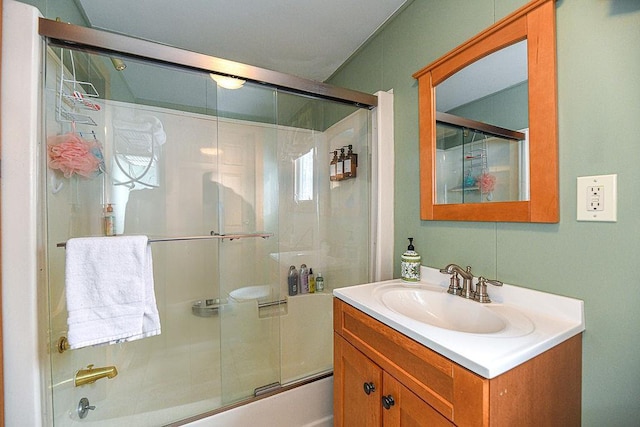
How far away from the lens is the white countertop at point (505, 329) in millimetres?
578

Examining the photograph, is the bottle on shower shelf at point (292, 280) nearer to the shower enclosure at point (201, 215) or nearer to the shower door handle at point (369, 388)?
the shower enclosure at point (201, 215)

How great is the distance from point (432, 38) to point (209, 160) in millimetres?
1630

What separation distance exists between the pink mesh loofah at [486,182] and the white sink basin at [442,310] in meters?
0.45

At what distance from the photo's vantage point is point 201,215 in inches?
76.7

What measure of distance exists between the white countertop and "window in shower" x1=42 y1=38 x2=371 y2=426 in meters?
0.83

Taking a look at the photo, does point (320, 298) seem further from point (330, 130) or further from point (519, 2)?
point (519, 2)

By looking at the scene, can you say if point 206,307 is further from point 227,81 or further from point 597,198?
point 597,198

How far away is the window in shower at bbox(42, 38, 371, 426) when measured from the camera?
1370 millimetres

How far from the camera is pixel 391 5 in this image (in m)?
1.46

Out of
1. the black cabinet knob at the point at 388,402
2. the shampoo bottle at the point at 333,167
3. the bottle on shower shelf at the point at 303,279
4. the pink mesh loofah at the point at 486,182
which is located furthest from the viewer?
the bottle on shower shelf at the point at 303,279

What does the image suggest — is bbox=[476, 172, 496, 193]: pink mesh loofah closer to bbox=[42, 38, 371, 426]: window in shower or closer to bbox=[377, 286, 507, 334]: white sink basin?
bbox=[377, 286, 507, 334]: white sink basin

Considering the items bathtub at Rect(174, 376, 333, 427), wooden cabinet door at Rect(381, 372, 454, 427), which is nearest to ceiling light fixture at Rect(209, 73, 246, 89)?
wooden cabinet door at Rect(381, 372, 454, 427)

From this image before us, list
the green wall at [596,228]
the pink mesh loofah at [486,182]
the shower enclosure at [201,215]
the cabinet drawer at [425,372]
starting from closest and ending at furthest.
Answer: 1. the cabinet drawer at [425,372]
2. the green wall at [596,228]
3. the pink mesh loofah at [486,182]
4. the shower enclosure at [201,215]

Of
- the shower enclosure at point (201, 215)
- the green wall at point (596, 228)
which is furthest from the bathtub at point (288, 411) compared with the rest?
the green wall at point (596, 228)
